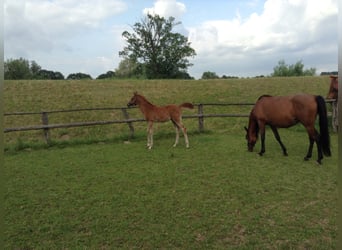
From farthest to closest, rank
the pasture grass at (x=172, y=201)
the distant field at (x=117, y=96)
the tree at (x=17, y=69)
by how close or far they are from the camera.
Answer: the tree at (x=17, y=69)
the distant field at (x=117, y=96)
the pasture grass at (x=172, y=201)

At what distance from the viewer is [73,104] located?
41.7ft

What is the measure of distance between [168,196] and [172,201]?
17 cm

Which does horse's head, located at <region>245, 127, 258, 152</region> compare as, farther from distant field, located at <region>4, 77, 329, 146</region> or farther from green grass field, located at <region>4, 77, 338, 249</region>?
distant field, located at <region>4, 77, 329, 146</region>

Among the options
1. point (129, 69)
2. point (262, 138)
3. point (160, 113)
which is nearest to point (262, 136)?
point (262, 138)

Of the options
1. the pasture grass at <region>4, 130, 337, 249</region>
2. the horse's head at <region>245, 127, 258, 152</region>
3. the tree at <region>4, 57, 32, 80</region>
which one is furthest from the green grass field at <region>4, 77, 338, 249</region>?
the tree at <region>4, 57, 32, 80</region>

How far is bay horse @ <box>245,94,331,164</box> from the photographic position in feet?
16.2

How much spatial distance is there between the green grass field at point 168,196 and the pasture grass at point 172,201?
1 centimetres

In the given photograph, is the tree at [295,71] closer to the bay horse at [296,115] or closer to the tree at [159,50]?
the tree at [159,50]

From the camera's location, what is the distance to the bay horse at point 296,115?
494cm

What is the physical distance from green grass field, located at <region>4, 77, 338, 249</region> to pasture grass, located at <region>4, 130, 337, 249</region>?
11mm

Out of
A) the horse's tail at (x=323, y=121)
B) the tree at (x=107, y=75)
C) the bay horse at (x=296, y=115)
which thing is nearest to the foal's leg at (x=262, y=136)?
the bay horse at (x=296, y=115)

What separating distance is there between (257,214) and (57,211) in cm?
232

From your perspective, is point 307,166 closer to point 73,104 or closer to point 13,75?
point 73,104

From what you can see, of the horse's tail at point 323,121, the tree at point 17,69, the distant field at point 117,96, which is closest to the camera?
the horse's tail at point 323,121
